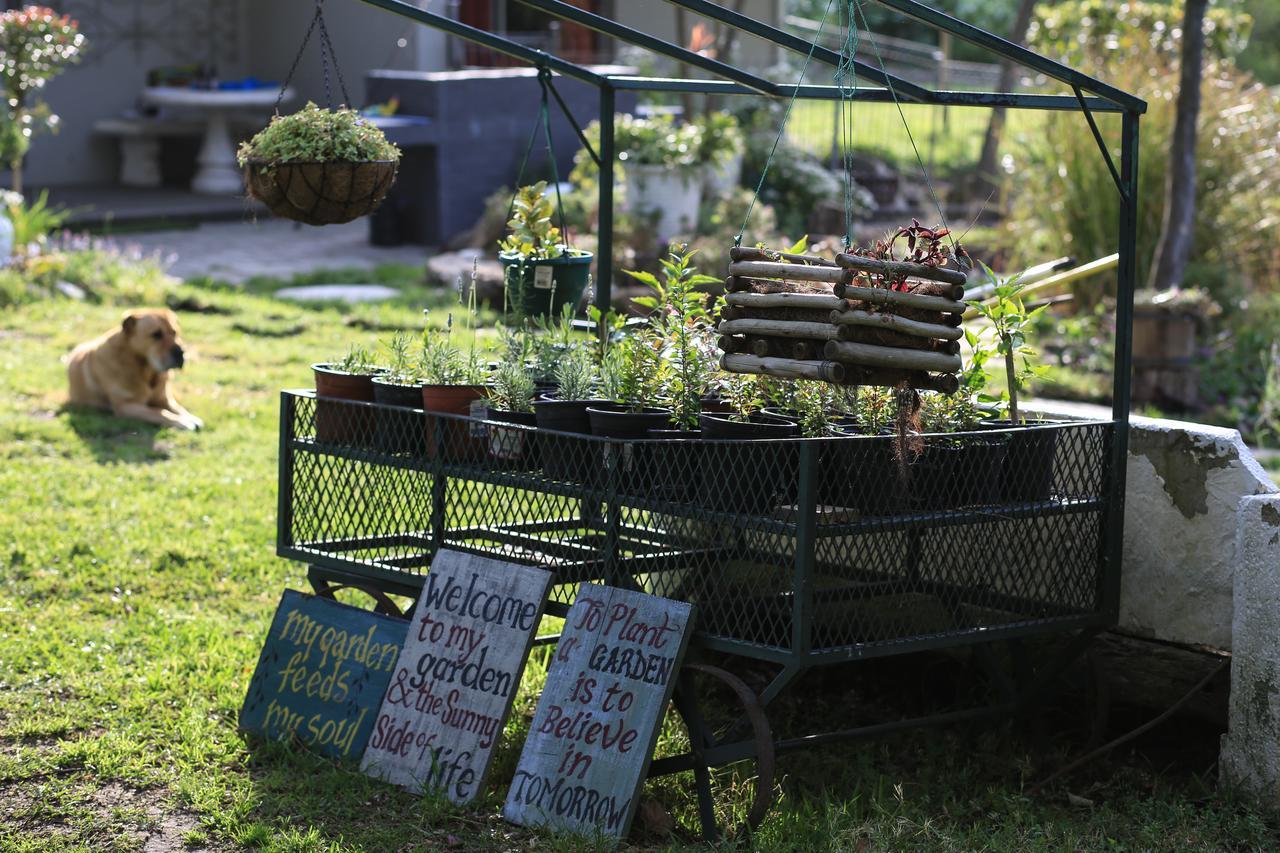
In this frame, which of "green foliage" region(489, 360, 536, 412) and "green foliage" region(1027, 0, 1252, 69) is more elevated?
"green foliage" region(1027, 0, 1252, 69)

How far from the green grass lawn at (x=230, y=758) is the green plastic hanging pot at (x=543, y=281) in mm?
1207

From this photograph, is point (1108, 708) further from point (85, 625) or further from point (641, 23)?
point (641, 23)

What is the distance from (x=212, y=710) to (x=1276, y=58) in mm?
44044

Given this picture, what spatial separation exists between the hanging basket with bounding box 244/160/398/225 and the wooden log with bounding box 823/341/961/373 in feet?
5.85

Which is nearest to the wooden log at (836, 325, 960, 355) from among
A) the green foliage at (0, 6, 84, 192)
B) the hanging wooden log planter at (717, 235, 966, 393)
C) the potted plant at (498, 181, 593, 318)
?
the hanging wooden log planter at (717, 235, 966, 393)

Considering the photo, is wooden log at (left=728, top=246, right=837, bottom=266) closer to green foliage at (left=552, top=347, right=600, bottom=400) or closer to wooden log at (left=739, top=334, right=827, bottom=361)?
wooden log at (left=739, top=334, right=827, bottom=361)

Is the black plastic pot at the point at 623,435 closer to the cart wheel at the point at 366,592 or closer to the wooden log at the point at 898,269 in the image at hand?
the wooden log at the point at 898,269

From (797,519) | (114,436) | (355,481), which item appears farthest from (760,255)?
(114,436)

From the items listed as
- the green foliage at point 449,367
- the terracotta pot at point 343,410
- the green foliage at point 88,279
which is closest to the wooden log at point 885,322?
the green foliage at point 449,367

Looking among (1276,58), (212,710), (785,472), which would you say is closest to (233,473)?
(212,710)

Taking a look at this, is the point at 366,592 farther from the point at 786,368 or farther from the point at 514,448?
the point at 786,368

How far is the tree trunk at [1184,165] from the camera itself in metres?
10.1

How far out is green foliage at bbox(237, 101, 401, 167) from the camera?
15.8 ft

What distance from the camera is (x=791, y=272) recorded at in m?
3.97
